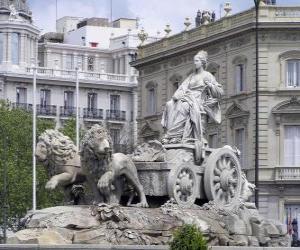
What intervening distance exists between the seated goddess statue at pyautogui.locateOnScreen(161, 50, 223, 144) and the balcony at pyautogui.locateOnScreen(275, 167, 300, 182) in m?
46.6

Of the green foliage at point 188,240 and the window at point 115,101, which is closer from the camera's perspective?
the green foliage at point 188,240

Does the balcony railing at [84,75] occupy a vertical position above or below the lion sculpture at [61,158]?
above

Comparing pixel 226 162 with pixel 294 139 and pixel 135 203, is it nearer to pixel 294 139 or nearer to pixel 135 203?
pixel 135 203

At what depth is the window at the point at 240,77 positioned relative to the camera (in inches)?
2943

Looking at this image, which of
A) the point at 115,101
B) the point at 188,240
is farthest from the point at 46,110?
the point at 188,240

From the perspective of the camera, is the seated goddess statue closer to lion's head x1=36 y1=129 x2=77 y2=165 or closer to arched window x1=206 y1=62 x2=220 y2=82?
lion's head x1=36 y1=129 x2=77 y2=165

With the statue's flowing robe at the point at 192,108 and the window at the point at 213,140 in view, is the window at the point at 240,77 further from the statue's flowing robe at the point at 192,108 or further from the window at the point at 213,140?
the statue's flowing robe at the point at 192,108

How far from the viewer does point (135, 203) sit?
80.1 feet

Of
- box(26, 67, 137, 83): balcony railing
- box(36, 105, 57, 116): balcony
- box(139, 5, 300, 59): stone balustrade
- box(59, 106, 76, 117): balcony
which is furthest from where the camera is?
box(26, 67, 137, 83): balcony railing

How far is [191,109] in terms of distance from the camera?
25.1m

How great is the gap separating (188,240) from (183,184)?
Result: 3.26 m

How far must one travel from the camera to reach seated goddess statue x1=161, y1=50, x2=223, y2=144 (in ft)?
82.2

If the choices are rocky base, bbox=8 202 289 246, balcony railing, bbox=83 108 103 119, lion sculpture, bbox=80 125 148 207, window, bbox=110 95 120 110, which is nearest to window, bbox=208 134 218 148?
balcony railing, bbox=83 108 103 119

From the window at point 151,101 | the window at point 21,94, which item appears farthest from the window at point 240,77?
Result: the window at point 21,94
